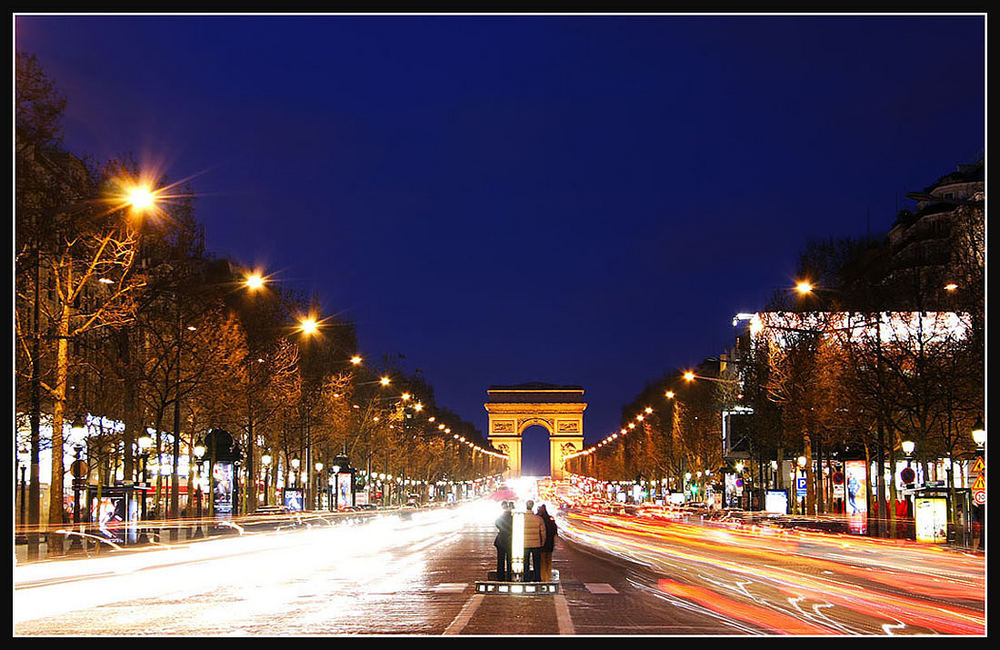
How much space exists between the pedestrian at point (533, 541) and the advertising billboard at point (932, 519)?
25146mm

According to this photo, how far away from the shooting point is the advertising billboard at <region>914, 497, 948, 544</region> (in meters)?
45.7

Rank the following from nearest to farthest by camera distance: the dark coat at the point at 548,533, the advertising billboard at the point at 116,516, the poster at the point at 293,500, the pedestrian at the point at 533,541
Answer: the pedestrian at the point at 533,541 < the dark coat at the point at 548,533 < the advertising billboard at the point at 116,516 < the poster at the point at 293,500

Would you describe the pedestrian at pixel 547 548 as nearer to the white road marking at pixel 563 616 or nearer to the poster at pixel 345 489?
the white road marking at pixel 563 616

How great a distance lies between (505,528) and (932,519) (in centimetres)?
2700

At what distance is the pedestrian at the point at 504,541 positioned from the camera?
2395 centimetres

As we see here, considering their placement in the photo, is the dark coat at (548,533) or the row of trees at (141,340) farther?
the row of trees at (141,340)

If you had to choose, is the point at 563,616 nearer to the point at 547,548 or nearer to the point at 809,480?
the point at 547,548

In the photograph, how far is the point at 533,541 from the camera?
24.2m

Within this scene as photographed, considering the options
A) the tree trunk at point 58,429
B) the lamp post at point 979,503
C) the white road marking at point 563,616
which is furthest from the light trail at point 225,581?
the lamp post at point 979,503

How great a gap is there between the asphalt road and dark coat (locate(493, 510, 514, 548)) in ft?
3.83

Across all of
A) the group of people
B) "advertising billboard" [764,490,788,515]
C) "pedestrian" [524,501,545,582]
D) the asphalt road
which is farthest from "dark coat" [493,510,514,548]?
"advertising billboard" [764,490,788,515]
